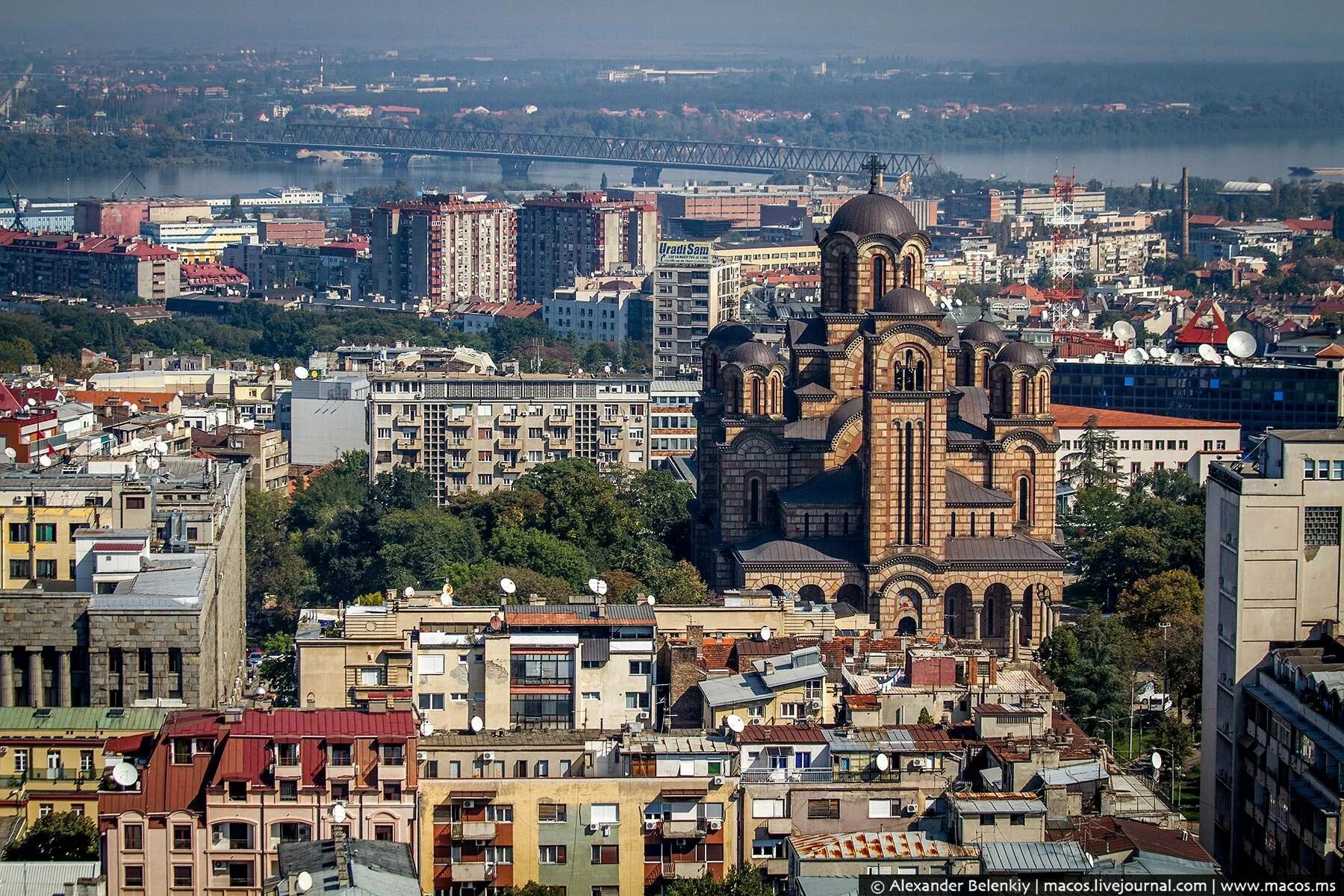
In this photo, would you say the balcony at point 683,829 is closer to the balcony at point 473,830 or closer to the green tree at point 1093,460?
the balcony at point 473,830

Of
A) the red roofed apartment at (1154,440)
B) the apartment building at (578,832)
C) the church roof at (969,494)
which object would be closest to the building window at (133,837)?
the apartment building at (578,832)

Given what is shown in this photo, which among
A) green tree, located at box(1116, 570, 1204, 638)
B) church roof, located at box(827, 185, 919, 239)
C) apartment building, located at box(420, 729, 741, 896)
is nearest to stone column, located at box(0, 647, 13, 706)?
apartment building, located at box(420, 729, 741, 896)

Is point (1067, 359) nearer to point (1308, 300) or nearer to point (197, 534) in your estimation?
point (1308, 300)

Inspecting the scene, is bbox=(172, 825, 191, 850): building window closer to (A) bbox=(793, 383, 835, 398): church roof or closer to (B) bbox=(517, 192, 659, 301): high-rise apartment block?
(A) bbox=(793, 383, 835, 398): church roof

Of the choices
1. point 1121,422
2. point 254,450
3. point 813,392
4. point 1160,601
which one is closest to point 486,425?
point 254,450

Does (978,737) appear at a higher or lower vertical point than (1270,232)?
lower

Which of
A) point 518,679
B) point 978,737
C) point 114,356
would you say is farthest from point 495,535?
point 114,356

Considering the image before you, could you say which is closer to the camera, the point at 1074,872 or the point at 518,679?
the point at 1074,872

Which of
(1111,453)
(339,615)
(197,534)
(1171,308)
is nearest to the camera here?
(339,615)
